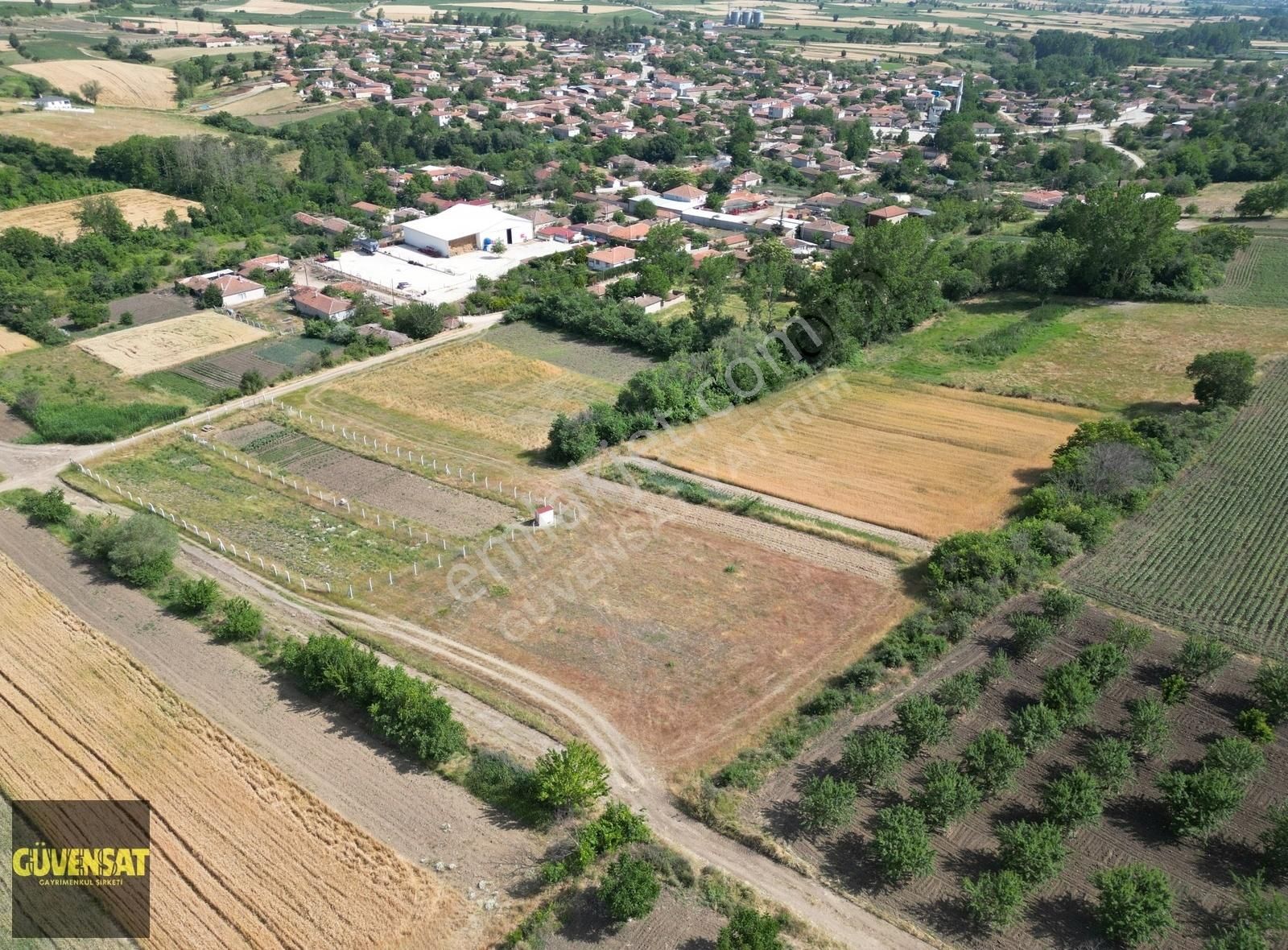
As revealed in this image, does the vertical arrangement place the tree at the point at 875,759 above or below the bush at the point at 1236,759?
below

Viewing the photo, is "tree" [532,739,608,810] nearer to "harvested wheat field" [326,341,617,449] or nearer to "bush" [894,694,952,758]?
"bush" [894,694,952,758]

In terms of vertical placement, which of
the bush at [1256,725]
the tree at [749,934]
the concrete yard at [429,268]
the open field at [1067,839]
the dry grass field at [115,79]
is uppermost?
the dry grass field at [115,79]

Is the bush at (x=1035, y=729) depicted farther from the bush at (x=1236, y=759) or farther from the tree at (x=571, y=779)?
the tree at (x=571, y=779)

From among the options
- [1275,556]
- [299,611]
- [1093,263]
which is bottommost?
[299,611]

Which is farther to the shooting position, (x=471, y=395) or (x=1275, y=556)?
(x=471, y=395)

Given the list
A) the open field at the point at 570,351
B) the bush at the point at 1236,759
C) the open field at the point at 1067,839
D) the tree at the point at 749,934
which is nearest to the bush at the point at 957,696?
the open field at the point at 1067,839

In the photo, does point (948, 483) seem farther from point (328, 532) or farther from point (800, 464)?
point (328, 532)

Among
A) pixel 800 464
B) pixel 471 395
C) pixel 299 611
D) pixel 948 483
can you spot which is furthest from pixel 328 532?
pixel 948 483
